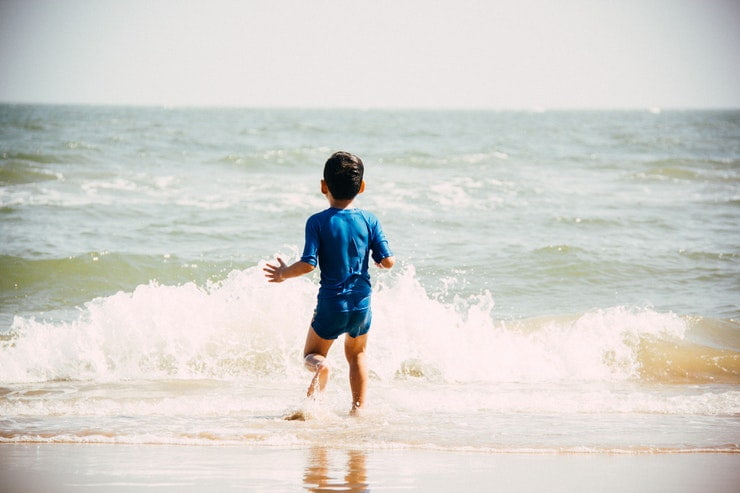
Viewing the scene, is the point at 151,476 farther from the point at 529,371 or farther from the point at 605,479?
the point at 529,371

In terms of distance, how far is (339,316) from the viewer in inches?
193

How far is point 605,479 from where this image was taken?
4.07 metres

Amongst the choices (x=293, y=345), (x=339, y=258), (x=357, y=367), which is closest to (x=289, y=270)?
(x=339, y=258)

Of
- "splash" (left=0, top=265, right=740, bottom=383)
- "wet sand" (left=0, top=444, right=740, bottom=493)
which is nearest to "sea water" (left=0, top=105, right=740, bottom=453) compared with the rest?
"splash" (left=0, top=265, right=740, bottom=383)

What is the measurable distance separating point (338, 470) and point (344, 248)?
4.30ft

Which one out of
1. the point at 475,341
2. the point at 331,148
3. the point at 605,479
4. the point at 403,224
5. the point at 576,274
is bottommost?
the point at 605,479

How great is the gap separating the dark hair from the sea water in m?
1.37

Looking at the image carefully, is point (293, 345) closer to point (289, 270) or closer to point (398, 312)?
point (398, 312)

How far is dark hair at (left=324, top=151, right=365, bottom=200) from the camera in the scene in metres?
4.79

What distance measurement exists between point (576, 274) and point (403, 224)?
3.91 meters

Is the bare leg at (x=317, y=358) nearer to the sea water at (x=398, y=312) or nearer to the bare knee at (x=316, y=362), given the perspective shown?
the bare knee at (x=316, y=362)

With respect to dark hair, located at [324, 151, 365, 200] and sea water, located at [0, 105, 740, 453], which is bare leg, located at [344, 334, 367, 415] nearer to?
sea water, located at [0, 105, 740, 453]

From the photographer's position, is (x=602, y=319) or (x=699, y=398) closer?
(x=699, y=398)

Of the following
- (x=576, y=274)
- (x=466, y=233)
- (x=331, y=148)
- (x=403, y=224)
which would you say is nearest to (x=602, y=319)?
(x=576, y=274)
